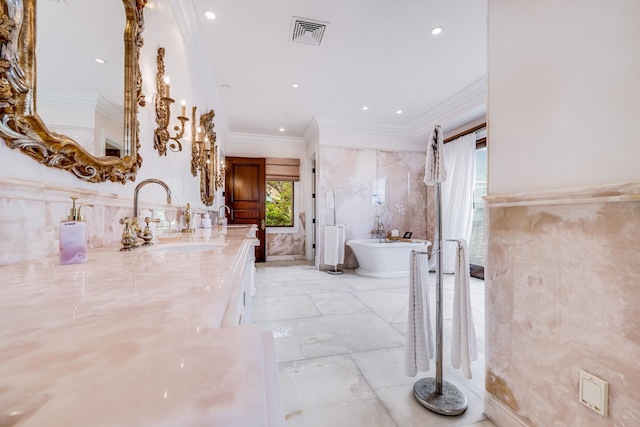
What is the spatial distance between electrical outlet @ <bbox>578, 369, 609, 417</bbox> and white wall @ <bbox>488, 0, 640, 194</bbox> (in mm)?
677

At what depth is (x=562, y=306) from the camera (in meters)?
1.03

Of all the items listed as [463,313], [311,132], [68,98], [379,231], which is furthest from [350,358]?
[311,132]

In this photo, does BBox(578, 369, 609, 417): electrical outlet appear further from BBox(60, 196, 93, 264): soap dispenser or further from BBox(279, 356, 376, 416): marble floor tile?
BBox(60, 196, 93, 264): soap dispenser

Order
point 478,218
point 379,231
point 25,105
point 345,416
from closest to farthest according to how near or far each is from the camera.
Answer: point 25,105 → point 345,416 → point 478,218 → point 379,231

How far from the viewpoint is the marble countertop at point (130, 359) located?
185mm

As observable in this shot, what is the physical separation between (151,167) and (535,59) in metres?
2.10

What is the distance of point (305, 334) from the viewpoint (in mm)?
2176

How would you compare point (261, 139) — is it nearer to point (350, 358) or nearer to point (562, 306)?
point (350, 358)

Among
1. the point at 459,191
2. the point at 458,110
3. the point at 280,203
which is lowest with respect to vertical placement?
the point at 280,203

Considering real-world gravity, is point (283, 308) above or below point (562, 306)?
below

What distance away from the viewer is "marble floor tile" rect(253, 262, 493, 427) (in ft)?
4.37

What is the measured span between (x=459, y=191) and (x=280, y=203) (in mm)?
3514

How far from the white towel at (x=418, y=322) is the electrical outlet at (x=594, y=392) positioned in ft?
2.08

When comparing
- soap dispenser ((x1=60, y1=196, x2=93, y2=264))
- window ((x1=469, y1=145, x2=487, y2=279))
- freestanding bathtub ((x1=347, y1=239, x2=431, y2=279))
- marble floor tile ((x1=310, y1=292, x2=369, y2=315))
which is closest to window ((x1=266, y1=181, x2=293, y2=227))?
freestanding bathtub ((x1=347, y1=239, x2=431, y2=279))
